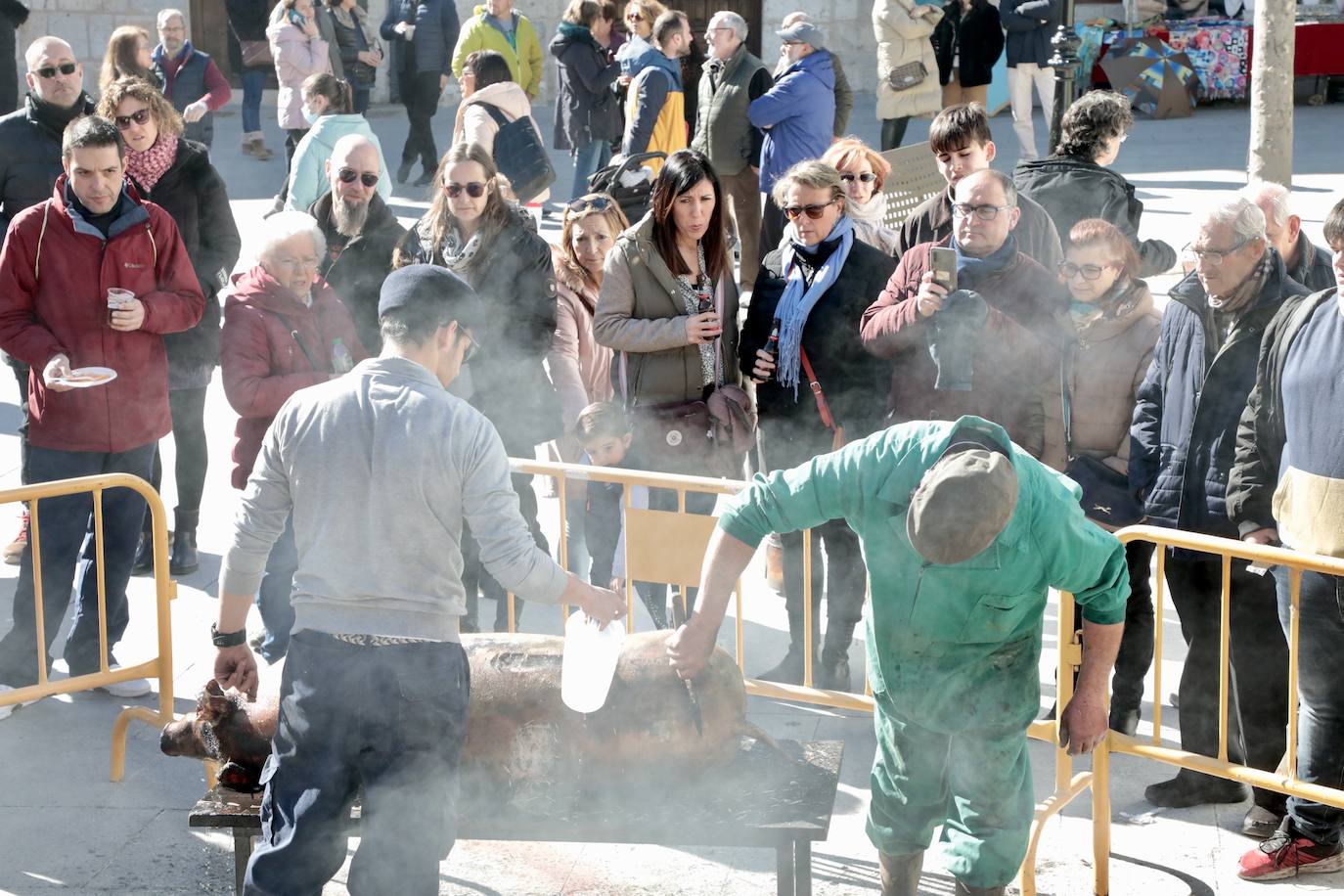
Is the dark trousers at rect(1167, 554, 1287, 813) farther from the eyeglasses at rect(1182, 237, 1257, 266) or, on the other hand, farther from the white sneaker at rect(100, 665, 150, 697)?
the white sneaker at rect(100, 665, 150, 697)

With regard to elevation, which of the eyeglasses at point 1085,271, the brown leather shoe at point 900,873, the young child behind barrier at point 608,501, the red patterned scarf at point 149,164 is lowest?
the brown leather shoe at point 900,873

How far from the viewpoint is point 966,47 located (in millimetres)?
13688

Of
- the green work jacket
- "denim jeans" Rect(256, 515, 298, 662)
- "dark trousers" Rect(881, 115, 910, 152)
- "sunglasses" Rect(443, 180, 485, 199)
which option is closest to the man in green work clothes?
the green work jacket

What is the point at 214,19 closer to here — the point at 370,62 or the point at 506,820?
the point at 370,62

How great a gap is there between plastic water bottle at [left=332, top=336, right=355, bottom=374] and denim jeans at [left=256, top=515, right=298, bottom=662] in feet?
1.81

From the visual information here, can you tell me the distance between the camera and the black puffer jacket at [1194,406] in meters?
4.63

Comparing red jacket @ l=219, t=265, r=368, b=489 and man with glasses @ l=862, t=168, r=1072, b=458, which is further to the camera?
red jacket @ l=219, t=265, r=368, b=489

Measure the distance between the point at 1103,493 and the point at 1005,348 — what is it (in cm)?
54

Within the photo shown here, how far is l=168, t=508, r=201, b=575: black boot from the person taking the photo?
6.79m

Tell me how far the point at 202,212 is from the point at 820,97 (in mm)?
4314

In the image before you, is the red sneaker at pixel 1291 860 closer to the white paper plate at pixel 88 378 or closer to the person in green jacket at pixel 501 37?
the white paper plate at pixel 88 378

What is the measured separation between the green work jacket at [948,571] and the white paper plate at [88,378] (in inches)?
106

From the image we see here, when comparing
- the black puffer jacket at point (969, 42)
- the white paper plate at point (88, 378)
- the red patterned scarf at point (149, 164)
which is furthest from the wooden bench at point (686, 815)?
the black puffer jacket at point (969, 42)

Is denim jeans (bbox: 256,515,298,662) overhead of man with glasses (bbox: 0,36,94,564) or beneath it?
beneath
